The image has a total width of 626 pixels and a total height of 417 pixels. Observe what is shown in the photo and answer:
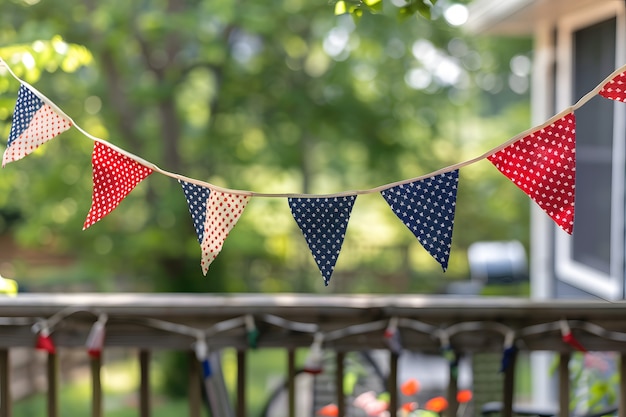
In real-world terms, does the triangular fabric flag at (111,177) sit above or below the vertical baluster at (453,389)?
above

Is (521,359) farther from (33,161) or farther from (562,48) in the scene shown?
(33,161)

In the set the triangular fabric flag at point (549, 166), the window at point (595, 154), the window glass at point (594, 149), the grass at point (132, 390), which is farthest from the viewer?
the grass at point (132, 390)

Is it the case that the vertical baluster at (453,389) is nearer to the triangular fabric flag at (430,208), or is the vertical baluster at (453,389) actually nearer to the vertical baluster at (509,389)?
the vertical baluster at (509,389)

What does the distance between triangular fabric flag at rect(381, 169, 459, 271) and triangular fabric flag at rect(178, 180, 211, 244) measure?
381mm

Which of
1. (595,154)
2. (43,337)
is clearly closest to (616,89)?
(43,337)

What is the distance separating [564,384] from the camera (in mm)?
1784

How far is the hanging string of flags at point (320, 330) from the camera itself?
1.76 m

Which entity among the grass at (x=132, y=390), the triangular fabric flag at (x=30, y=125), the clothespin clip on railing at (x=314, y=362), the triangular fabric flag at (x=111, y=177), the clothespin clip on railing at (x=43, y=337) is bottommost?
the grass at (x=132, y=390)

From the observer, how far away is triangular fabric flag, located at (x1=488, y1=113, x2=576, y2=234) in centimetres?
142

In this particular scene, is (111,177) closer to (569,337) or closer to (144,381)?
(144,381)

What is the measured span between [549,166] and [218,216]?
662 mm

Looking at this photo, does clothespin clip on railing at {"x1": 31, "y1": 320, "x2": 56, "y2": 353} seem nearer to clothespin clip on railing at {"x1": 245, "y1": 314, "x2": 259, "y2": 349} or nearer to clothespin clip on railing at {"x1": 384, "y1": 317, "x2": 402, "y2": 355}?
clothespin clip on railing at {"x1": 245, "y1": 314, "x2": 259, "y2": 349}

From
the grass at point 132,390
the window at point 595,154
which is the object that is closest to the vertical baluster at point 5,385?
the window at point 595,154

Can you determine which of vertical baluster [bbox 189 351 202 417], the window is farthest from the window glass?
vertical baluster [bbox 189 351 202 417]
